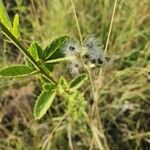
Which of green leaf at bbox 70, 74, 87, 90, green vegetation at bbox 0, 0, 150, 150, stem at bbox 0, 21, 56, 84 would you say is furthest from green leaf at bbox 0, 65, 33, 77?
green vegetation at bbox 0, 0, 150, 150

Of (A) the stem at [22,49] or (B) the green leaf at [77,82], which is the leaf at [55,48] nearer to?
(A) the stem at [22,49]

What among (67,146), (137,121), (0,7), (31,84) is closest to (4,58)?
(31,84)

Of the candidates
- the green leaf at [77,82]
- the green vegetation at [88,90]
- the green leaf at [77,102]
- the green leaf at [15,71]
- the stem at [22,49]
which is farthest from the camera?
the green vegetation at [88,90]

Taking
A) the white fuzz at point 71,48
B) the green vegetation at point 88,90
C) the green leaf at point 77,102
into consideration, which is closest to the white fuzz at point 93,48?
the white fuzz at point 71,48

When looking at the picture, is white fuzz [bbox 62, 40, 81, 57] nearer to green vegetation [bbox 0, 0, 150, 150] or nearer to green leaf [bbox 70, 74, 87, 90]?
green leaf [bbox 70, 74, 87, 90]

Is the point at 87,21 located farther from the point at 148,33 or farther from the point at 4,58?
the point at 4,58

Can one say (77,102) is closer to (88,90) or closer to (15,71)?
(15,71)
